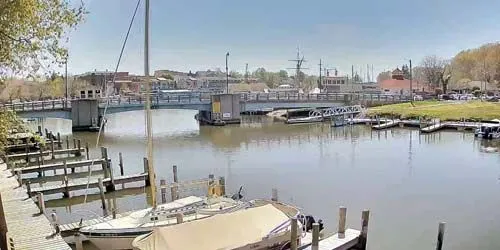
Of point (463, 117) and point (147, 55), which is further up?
point (147, 55)

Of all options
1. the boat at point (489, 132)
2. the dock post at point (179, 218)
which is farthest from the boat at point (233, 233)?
the boat at point (489, 132)

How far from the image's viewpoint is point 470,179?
118ft

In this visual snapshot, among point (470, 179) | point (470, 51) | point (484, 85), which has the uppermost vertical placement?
point (470, 51)

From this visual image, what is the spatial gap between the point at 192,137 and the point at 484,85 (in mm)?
86758

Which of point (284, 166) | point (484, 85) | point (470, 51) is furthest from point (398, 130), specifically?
point (470, 51)

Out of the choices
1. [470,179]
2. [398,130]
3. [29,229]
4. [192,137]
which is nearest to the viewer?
[29,229]

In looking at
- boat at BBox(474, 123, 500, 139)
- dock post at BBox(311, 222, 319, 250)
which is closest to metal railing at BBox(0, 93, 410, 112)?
boat at BBox(474, 123, 500, 139)

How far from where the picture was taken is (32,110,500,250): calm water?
965 inches

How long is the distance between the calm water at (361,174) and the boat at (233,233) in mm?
5120

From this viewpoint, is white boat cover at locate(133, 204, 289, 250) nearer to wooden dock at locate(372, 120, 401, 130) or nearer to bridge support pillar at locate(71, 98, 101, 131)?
wooden dock at locate(372, 120, 401, 130)

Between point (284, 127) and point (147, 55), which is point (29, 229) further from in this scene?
point (284, 127)

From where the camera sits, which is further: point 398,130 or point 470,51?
point 470,51

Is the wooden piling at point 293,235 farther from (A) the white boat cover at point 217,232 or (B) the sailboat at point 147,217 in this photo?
(B) the sailboat at point 147,217

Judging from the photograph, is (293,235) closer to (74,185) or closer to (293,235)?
(293,235)
